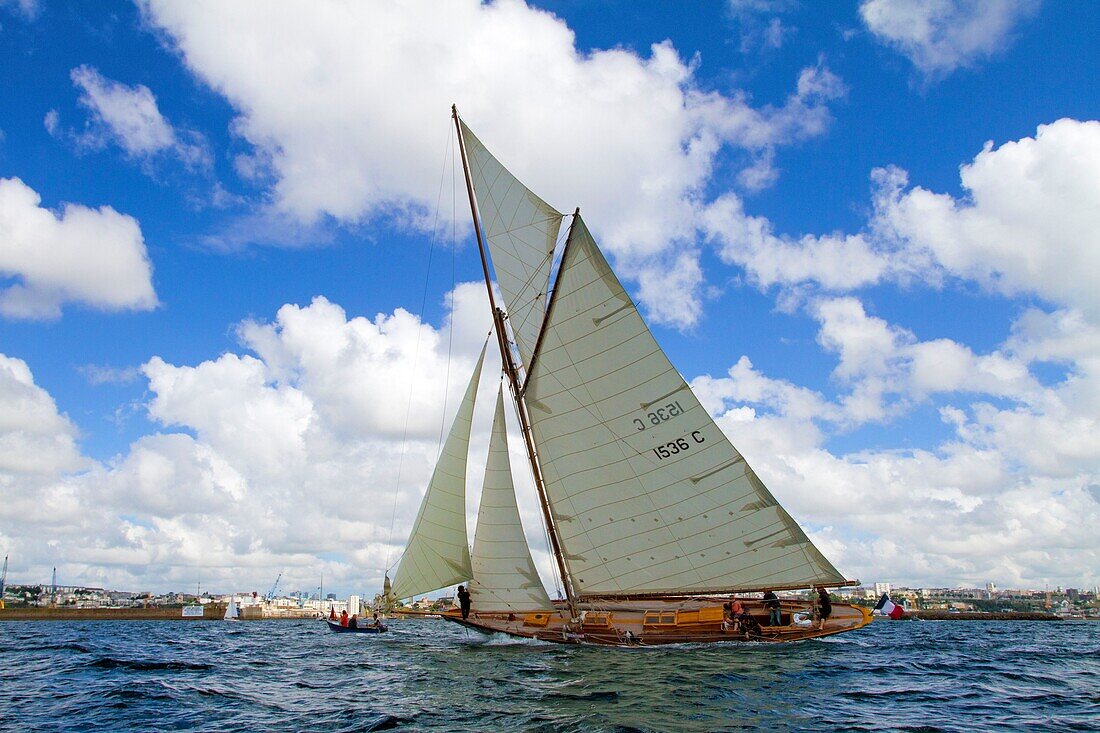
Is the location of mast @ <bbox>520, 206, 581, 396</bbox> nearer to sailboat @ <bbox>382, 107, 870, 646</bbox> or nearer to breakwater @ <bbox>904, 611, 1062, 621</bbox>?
sailboat @ <bbox>382, 107, 870, 646</bbox>

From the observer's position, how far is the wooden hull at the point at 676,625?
3256 cm

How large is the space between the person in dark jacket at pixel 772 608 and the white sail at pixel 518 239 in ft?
53.1

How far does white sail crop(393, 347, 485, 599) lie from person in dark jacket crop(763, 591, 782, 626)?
1527 centimetres

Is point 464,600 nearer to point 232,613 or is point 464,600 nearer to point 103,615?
point 232,613

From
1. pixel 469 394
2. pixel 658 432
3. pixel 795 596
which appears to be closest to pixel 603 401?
pixel 658 432

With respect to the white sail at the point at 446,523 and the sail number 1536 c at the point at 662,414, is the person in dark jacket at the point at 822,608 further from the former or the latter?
the white sail at the point at 446,523

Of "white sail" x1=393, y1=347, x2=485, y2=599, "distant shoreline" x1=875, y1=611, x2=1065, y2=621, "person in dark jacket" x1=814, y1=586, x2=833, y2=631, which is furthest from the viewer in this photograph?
"distant shoreline" x1=875, y1=611, x2=1065, y2=621

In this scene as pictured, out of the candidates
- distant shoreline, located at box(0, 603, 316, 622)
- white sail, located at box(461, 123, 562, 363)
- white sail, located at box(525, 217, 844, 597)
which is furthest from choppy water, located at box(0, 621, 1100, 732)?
distant shoreline, located at box(0, 603, 316, 622)

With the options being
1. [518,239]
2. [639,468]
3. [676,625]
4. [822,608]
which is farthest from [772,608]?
[518,239]

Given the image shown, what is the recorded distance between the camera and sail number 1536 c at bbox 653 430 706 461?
30.6 m

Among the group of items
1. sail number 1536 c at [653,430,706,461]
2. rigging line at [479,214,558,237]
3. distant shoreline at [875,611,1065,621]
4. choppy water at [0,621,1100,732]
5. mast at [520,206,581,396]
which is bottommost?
distant shoreline at [875,611,1065,621]

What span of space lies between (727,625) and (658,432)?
9.67 m

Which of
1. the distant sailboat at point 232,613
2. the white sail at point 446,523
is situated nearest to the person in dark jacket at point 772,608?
the white sail at point 446,523

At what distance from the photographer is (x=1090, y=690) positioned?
21953 mm
